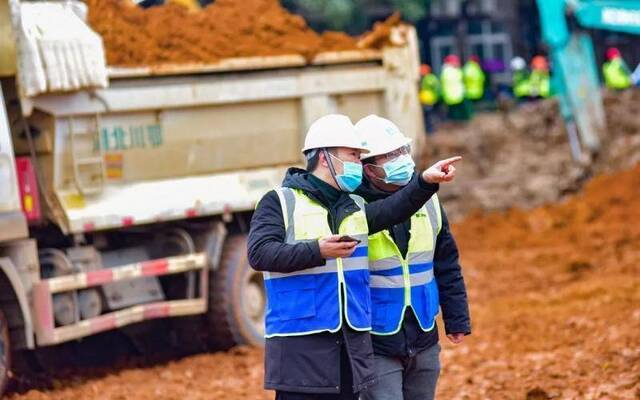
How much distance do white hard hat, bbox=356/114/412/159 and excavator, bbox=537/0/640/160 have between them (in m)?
13.4

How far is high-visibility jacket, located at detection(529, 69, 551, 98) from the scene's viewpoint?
31062 millimetres

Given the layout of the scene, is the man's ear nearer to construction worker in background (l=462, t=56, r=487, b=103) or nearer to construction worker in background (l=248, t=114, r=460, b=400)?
construction worker in background (l=248, t=114, r=460, b=400)

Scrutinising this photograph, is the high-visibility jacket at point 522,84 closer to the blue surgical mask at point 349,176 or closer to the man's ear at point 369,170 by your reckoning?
the man's ear at point 369,170

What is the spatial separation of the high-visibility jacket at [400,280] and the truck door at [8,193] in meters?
4.03

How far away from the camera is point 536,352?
10305 mm

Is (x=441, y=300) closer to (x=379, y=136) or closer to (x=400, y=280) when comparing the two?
(x=400, y=280)

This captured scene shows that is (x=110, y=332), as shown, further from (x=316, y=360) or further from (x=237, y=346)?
(x=316, y=360)

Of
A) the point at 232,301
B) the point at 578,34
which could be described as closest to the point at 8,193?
the point at 232,301

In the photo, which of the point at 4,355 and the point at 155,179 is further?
the point at 155,179

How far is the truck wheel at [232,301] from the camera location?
11672mm

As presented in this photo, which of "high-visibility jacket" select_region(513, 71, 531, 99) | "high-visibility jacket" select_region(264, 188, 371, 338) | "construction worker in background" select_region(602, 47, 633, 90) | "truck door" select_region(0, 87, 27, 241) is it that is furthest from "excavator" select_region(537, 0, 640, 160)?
"high-visibility jacket" select_region(264, 188, 371, 338)

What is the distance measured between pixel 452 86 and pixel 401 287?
76.7ft

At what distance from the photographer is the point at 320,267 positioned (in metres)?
5.92

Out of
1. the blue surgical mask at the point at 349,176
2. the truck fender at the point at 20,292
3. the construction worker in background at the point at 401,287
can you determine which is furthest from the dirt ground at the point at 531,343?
the blue surgical mask at the point at 349,176
